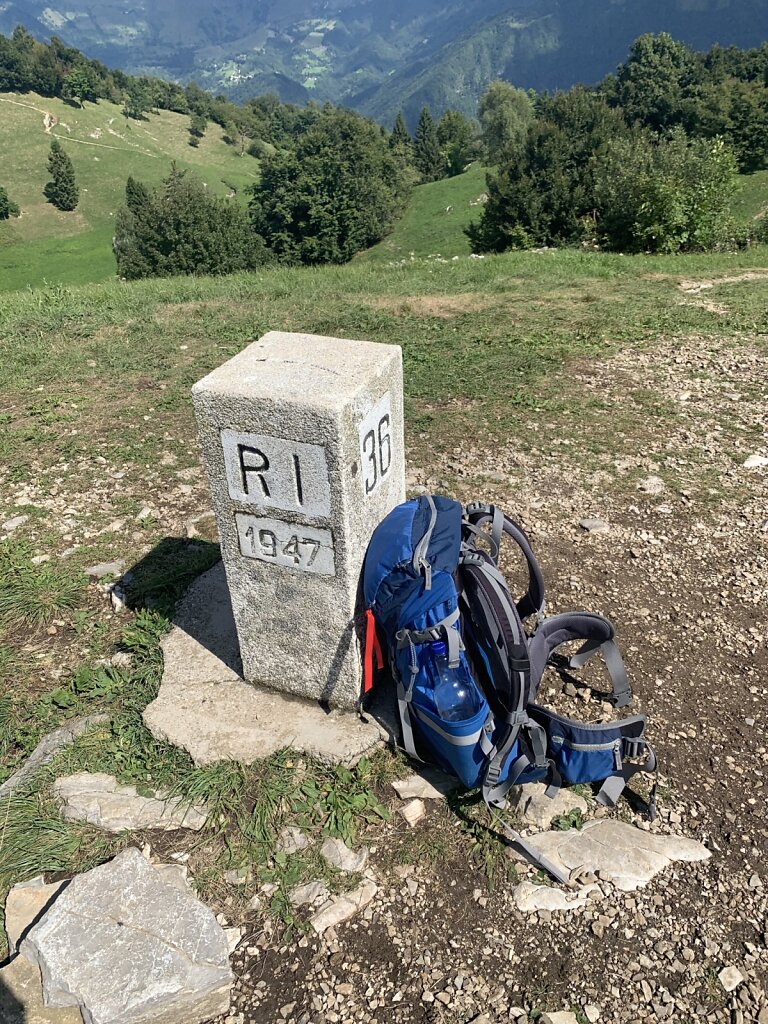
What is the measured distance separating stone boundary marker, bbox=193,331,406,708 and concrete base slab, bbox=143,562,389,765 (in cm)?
14

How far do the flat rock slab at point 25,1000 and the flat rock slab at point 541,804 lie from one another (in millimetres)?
2086

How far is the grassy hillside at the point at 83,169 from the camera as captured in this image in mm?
57969

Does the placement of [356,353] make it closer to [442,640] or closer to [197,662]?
[442,640]

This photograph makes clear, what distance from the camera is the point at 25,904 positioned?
10.0 feet

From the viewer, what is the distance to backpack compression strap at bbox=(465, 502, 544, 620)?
386 centimetres

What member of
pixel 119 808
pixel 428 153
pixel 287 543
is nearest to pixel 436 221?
pixel 428 153

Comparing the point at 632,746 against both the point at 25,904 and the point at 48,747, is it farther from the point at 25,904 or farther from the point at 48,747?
the point at 48,747

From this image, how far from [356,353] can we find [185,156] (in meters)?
106

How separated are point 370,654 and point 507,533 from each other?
3.62ft

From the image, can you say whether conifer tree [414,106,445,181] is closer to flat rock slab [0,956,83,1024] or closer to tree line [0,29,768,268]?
tree line [0,29,768,268]

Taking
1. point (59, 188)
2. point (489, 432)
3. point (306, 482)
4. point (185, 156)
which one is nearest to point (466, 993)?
point (306, 482)

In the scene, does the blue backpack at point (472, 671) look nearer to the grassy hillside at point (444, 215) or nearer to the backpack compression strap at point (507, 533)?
the backpack compression strap at point (507, 533)

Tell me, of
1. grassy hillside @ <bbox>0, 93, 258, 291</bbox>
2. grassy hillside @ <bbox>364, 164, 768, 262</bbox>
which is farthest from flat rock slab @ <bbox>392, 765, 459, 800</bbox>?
grassy hillside @ <bbox>0, 93, 258, 291</bbox>

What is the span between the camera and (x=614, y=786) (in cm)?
341
